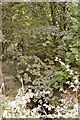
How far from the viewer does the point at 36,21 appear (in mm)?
2484

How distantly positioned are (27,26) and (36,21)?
0.22m

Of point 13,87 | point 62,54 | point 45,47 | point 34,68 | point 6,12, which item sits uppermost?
→ point 6,12

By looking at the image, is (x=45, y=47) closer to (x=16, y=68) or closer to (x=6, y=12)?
(x=16, y=68)

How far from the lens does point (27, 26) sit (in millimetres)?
2463

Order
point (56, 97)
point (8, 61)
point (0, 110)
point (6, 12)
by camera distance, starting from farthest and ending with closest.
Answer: point (8, 61) < point (6, 12) < point (56, 97) < point (0, 110)

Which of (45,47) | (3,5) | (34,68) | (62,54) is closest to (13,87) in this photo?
(34,68)

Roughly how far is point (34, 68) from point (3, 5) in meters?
1.50

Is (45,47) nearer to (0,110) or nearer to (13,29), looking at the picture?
(13,29)

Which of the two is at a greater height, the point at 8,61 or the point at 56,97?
the point at 8,61

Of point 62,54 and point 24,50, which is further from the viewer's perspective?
point 24,50

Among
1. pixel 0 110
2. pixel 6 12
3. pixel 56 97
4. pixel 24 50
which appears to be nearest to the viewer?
pixel 0 110

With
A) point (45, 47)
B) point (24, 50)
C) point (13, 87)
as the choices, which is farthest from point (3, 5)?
point (13, 87)

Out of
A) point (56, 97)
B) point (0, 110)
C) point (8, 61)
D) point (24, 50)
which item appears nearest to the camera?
point (0, 110)

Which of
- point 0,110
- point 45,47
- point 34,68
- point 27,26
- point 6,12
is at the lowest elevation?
point 0,110
